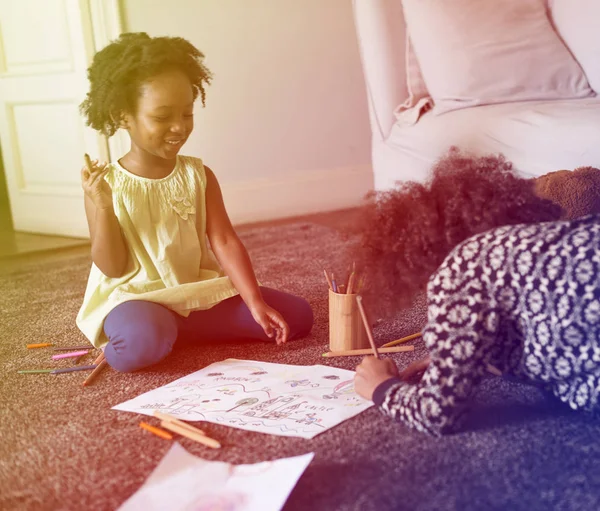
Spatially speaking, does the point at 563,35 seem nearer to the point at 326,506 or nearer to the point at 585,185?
the point at 585,185

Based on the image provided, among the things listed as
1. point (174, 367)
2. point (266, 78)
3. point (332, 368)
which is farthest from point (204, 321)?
point (266, 78)

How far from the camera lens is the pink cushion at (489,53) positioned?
1770 millimetres

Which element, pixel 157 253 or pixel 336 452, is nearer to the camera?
pixel 336 452

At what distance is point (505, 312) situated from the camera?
849mm

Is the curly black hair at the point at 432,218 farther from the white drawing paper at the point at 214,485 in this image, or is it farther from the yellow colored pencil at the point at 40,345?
the yellow colored pencil at the point at 40,345

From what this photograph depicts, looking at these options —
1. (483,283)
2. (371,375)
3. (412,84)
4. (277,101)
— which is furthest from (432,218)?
(277,101)

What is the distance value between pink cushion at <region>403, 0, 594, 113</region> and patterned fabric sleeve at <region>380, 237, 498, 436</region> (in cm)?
106

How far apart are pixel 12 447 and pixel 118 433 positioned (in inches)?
5.7

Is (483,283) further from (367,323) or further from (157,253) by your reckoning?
(157,253)

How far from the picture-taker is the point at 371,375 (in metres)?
0.97

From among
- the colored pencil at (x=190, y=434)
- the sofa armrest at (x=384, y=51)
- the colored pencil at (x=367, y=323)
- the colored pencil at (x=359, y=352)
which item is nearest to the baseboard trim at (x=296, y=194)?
the sofa armrest at (x=384, y=51)

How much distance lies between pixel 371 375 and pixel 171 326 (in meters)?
0.43

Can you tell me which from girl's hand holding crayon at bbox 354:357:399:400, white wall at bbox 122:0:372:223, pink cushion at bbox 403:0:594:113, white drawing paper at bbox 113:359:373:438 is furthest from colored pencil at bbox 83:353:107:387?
white wall at bbox 122:0:372:223

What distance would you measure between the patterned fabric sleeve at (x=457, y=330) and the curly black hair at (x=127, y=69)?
68 cm
